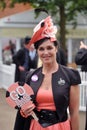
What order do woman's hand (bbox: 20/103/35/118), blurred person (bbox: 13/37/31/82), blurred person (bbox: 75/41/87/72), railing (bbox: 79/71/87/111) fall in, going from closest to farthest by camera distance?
woman's hand (bbox: 20/103/35/118), blurred person (bbox: 75/41/87/72), railing (bbox: 79/71/87/111), blurred person (bbox: 13/37/31/82)

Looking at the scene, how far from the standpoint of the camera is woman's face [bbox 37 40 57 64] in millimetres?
3551

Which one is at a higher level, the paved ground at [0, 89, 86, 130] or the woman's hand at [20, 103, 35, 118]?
the woman's hand at [20, 103, 35, 118]

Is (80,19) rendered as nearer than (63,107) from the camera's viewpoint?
No

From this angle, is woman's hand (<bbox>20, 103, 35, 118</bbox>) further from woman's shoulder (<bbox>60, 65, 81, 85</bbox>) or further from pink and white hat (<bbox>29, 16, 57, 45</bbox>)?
pink and white hat (<bbox>29, 16, 57, 45</bbox>)

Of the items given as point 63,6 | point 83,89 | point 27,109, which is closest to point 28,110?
point 27,109

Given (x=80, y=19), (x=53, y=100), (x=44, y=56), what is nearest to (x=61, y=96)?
(x=53, y=100)

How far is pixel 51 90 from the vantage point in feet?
11.7

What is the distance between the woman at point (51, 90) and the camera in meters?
3.54

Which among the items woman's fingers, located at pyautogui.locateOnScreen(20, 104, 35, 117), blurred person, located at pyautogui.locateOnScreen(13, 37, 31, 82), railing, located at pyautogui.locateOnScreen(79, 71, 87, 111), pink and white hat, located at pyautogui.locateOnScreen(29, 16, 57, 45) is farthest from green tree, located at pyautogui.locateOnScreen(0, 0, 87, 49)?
woman's fingers, located at pyautogui.locateOnScreen(20, 104, 35, 117)

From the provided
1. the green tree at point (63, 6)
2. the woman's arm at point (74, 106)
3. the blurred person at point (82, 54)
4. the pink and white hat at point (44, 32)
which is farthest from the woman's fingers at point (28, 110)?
the green tree at point (63, 6)

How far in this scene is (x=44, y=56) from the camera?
140 inches

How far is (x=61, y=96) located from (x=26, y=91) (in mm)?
282

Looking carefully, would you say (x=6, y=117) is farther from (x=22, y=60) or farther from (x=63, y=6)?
(x=63, y=6)

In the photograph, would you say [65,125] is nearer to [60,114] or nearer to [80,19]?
[60,114]
